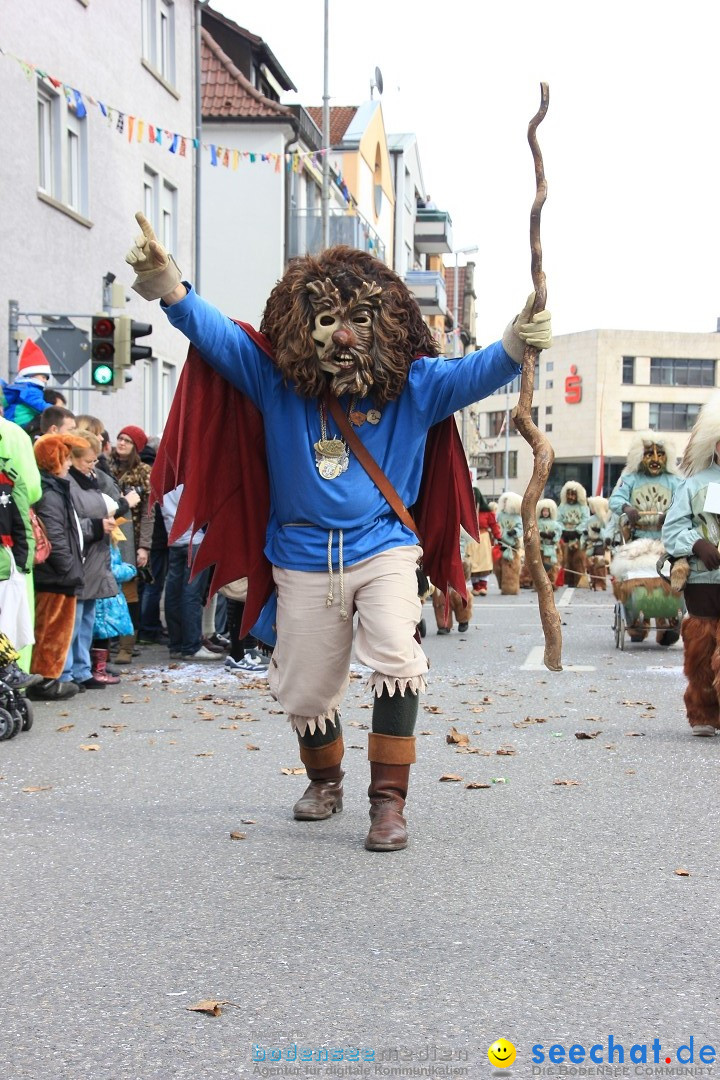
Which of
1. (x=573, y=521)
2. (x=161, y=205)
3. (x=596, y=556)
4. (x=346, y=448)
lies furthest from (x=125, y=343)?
(x=596, y=556)

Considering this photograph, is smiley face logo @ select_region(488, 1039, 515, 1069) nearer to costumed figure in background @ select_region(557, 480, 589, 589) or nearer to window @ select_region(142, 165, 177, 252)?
window @ select_region(142, 165, 177, 252)

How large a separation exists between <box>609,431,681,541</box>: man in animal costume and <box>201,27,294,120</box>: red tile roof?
1938 centimetres

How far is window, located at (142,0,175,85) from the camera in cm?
2364

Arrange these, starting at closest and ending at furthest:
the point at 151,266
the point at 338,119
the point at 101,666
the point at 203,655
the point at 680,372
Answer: the point at 151,266, the point at 101,666, the point at 203,655, the point at 338,119, the point at 680,372

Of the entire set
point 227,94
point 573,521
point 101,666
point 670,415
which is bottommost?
point 573,521

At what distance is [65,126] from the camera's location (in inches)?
773

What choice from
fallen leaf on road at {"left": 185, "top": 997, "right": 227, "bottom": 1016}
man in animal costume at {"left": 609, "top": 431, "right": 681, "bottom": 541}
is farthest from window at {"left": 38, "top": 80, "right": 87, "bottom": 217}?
fallen leaf on road at {"left": 185, "top": 997, "right": 227, "bottom": 1016}

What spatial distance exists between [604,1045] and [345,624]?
238 cm

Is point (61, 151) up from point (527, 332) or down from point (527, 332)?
up

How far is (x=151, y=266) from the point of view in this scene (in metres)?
4.99

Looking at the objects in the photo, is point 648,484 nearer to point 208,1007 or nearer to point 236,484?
point 236,484

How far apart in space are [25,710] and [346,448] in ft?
11.8

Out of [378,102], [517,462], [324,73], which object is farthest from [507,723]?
[517,462]

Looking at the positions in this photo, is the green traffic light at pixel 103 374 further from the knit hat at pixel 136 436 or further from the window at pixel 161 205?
the window at pixel 161 205
